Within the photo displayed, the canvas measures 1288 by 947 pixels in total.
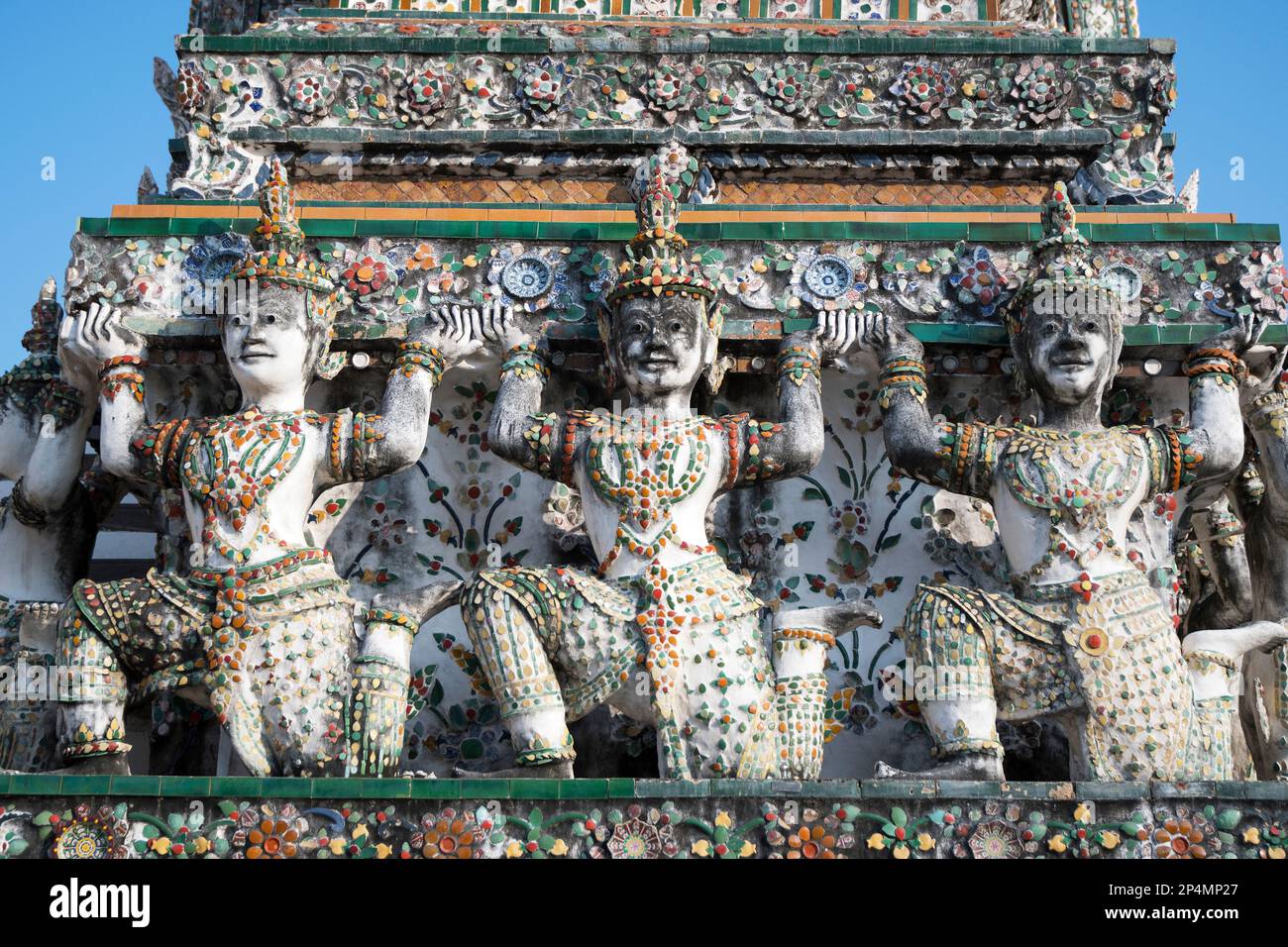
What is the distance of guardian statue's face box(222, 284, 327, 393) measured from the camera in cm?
1026

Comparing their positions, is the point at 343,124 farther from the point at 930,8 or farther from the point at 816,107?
the point at 930,8

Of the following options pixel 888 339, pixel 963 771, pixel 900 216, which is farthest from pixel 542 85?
pixel 963 771

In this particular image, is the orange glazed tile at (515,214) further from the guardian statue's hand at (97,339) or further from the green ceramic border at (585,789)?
the green ceramic border at (585,789)

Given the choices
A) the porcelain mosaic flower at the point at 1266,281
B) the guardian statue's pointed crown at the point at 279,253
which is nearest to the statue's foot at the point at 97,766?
the guardian statue's pointed crown at the point at 279,253

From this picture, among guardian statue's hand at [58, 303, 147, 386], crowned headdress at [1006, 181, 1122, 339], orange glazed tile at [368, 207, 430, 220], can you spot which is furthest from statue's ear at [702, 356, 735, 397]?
guardian statue's hand at [58, 303, 147, 386]

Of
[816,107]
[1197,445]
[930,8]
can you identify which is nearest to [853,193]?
[816,107]

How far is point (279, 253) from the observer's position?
10.5 m

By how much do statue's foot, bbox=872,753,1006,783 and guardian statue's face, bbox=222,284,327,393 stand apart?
365cm

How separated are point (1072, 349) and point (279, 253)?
13.6 ft

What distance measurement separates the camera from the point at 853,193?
13086 mm

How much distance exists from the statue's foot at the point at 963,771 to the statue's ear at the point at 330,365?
11.8 ft

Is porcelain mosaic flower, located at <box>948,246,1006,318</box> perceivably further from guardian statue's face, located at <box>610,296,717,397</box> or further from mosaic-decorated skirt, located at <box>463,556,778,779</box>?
mosaic-decorated skirt, located at <box>463,556,778,779</box>

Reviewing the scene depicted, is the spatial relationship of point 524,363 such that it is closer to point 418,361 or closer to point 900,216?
point 418,361
